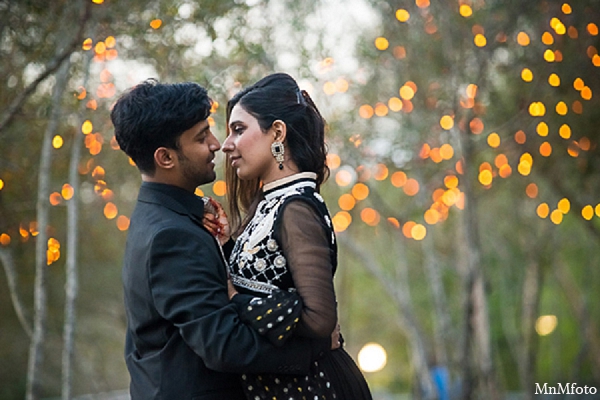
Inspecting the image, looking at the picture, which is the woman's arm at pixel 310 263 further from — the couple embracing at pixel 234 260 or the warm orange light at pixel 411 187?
the warm orange light at pixel 411 187

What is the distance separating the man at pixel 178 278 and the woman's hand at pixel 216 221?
90 mm

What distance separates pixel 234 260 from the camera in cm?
232

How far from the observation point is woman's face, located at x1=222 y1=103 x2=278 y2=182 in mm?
2330

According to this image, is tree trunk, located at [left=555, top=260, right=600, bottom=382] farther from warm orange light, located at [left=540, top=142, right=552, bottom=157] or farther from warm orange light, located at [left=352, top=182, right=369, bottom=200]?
warm orange light, located at [left=352, top=182, right=369, bottom=200]

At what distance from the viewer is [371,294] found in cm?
1767

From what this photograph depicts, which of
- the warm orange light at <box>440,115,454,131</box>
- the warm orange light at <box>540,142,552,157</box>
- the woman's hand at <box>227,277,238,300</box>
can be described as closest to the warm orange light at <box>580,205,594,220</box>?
the warm orange light at <box>540,142,552,157</box>

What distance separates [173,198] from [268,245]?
0.32 m

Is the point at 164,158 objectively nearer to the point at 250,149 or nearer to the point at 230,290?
the point at 250,149

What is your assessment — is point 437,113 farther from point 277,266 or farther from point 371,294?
point 371,294

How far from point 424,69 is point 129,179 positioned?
3.08m

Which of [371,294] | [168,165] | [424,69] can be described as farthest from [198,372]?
[371,294]

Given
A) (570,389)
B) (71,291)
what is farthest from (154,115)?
(570,389)

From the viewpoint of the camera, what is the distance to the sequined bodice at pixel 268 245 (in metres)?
2.21

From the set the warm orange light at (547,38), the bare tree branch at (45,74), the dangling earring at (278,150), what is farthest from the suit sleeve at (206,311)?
the warm orange light at (547,38)
